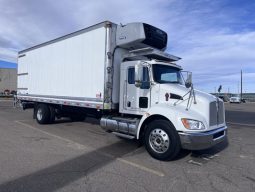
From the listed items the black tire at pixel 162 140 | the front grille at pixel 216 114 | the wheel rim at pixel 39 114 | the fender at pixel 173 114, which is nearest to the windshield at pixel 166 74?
the fender at pixel 173 114

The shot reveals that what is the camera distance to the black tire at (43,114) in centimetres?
1135

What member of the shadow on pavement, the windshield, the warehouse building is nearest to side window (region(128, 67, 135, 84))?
the windshield

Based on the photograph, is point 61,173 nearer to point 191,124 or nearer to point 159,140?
point 159,140

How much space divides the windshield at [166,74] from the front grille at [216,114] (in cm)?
151

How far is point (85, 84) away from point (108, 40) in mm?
1820

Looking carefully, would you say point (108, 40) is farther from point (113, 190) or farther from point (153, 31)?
point (113, 190)

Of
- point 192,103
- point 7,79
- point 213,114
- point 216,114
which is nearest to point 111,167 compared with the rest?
point 192,103

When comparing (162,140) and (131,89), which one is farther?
(131,89)

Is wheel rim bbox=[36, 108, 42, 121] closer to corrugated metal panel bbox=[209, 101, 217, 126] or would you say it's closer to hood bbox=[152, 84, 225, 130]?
hood bbox=[152, 84, 225, 130]

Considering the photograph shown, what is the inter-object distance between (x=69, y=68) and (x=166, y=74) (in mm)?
4103

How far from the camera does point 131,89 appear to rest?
25.6 ft

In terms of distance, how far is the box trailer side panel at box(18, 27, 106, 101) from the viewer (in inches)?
330

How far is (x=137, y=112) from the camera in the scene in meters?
7.62

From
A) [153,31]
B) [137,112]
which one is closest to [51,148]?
[137,112]
